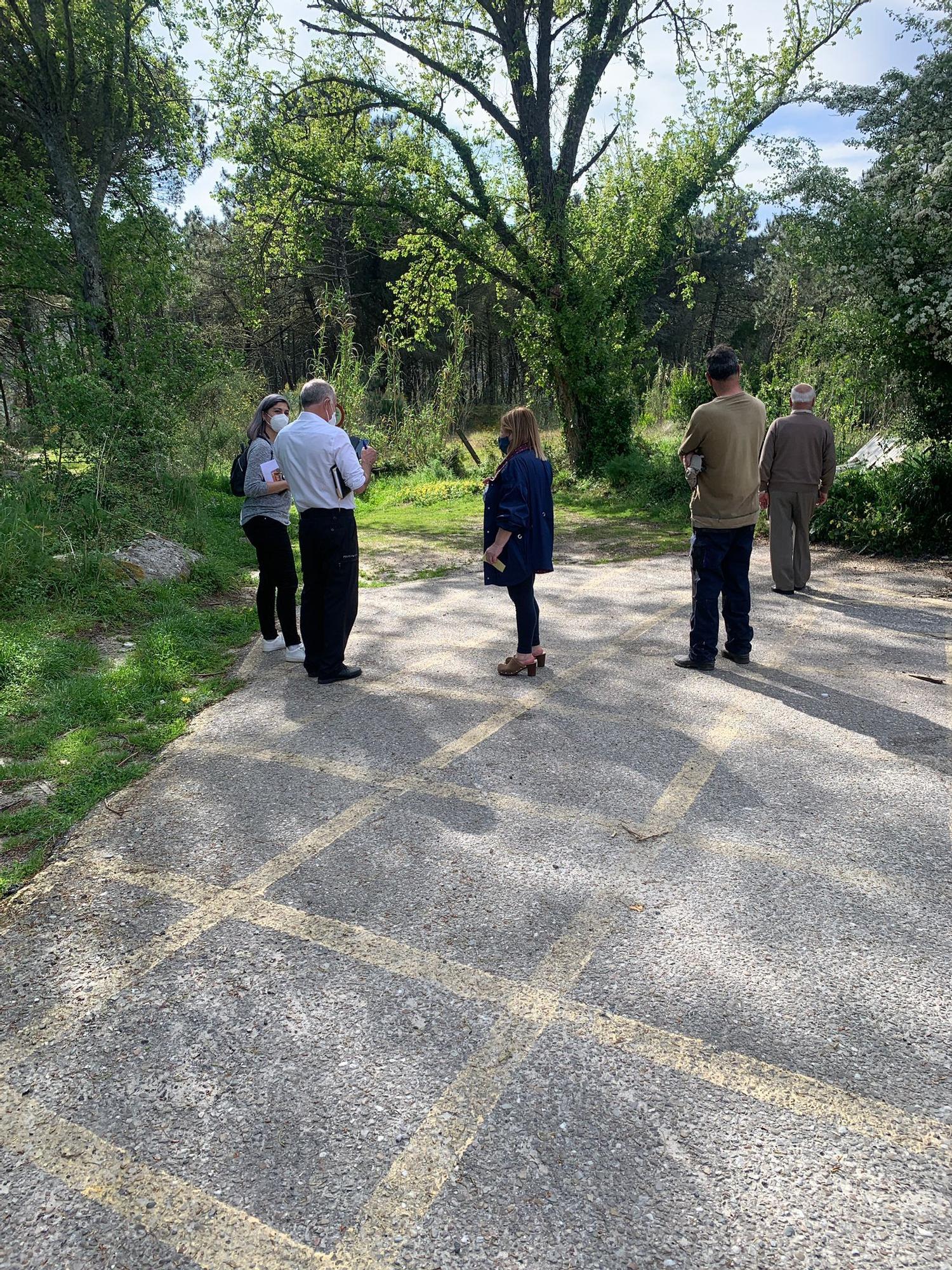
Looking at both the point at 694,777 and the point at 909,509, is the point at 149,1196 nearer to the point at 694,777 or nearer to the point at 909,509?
the point at 694,777

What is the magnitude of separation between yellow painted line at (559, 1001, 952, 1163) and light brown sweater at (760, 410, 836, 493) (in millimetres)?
6576

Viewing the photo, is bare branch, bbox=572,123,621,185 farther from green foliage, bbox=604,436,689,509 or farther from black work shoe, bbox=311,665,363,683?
black work shoe, bbox=311,665,363,683

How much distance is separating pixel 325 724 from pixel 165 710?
1.13 m

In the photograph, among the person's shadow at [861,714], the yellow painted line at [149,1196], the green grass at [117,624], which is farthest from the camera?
the person's shadow at [861,714]

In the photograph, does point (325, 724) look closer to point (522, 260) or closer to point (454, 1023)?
point (454, 1023)

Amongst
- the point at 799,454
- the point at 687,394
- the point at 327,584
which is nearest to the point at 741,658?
the point at 799,454

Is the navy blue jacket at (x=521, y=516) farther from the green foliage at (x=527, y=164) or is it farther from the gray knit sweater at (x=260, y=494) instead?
the green foliage at (x=527, y=164)

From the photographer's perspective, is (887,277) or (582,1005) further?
(887,277)

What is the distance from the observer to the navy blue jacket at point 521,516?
5.48 m

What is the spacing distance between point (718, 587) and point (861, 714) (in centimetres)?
133

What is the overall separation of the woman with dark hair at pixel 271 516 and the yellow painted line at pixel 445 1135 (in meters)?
4.15

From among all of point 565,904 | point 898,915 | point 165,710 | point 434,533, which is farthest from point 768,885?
point 434,533

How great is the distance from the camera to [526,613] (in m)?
5.95

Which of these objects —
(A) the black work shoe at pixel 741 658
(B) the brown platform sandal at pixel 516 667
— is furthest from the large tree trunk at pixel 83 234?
(A) the black work shoe at pixel 741 658
